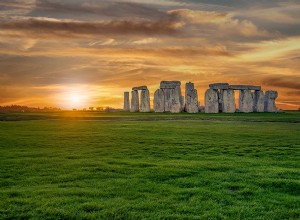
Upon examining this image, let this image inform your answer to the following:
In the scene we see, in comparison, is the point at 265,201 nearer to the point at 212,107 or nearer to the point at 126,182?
the point at 126,182

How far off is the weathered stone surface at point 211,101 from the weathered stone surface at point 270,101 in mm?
9189

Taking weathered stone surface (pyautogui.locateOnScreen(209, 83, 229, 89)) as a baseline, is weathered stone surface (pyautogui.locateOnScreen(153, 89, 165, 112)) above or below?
below

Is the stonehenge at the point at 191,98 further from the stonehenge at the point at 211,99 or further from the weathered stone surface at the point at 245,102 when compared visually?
the weathered stone surface at the point at 245,102

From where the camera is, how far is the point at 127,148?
55.1 ft

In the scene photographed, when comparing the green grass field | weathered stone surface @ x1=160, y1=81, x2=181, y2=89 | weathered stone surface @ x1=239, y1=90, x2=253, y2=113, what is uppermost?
weathered stone surface @ x1=160, y1=81, x2=181, y2=89

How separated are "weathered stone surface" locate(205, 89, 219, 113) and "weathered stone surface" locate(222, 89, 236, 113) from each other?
120cm

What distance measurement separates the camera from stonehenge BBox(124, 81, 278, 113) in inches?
2103

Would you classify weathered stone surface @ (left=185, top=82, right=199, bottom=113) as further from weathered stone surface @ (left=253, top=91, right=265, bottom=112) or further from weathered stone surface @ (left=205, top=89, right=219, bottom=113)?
weathered stone surface @ (left=253, top=91, right=265, bottom=112)

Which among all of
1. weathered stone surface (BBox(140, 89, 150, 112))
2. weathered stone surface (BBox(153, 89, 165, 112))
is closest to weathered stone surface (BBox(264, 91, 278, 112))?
weathered stone surface (BBox(153, 89, 165, 112))

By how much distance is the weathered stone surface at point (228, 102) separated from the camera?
176 ft

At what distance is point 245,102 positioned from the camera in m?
55.2

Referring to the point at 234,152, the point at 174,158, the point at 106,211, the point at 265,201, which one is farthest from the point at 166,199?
the point at 234,152

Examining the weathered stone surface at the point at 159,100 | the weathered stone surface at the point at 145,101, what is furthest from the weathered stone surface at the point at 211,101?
the weathered stone surface at the point at 145,101

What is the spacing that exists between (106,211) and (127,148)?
355 inches
